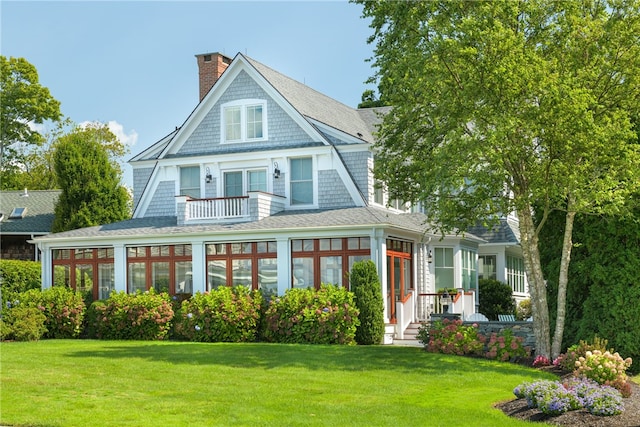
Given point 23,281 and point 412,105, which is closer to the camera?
point 412,105

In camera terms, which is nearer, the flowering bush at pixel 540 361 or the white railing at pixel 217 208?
the flowering bush at pixel 540 361

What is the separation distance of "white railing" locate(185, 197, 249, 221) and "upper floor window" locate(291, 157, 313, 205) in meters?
1.94

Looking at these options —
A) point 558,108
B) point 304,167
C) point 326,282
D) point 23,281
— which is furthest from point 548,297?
point 23,281

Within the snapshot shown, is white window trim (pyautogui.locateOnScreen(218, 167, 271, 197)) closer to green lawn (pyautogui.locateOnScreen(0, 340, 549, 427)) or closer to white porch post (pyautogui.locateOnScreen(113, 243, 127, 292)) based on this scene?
white porch post (pyautogui.locateOnScreen(113, 243, 127, 292))

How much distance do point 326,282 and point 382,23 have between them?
804cm

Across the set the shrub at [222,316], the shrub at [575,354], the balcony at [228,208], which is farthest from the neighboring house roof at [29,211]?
the shrub at [575,354]

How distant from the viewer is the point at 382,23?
2044 centimetres

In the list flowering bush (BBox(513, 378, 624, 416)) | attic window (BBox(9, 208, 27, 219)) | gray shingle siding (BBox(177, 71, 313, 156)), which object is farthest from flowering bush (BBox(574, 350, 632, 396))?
attic window (BBox(9, 208, 27, 219))

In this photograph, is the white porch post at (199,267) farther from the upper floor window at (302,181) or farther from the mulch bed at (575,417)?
the mulch bed at (575,417)

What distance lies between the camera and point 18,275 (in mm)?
33000

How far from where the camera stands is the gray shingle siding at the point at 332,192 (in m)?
26.5

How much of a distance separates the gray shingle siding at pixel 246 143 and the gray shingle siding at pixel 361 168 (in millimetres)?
1588

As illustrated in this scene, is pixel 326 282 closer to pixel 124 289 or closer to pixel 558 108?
pixel 124 289

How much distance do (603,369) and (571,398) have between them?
2704 millimetres
